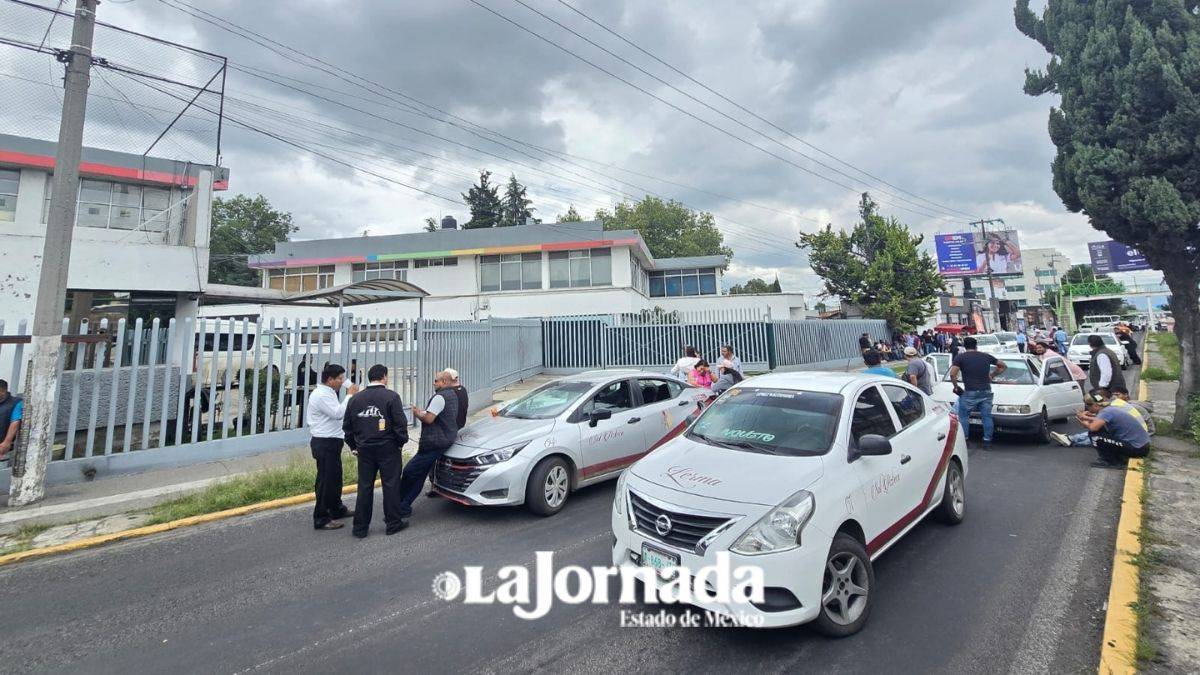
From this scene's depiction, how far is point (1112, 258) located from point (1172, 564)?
48.1m

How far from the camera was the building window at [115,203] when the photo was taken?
12859 millimetres

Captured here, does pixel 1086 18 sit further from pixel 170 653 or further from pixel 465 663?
pixel 170 653

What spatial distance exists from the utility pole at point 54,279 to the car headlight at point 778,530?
25.6 feet

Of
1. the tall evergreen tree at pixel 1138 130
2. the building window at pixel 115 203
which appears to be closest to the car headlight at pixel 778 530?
the tall evergreen tree at pixel 1138 130

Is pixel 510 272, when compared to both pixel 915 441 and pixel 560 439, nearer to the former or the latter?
pixel 560 439

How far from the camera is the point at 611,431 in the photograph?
19.0 feet

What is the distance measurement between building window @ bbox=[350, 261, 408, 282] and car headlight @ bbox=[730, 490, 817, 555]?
27.1 meters

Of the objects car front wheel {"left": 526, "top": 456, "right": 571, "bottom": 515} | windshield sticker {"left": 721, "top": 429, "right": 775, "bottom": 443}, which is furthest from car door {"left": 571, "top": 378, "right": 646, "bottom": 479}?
windshield sticker {"left": 721, "top": 429, "right": 775, "bottom": 443}

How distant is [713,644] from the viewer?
2.89 meters

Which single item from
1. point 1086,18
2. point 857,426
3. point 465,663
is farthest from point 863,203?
point 465,663

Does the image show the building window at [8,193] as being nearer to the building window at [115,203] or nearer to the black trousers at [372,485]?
the building window at [115,203]

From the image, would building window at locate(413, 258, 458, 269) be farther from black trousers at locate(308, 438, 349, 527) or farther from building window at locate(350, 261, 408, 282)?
black trousers at locate(308, 438, 349, 527)

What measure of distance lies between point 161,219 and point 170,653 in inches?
488

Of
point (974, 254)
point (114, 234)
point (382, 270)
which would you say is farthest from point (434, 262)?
point (974, 254)
